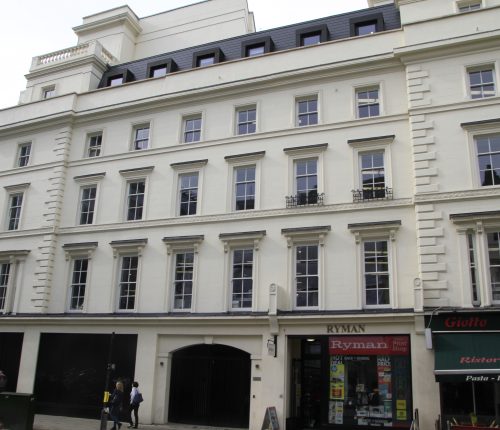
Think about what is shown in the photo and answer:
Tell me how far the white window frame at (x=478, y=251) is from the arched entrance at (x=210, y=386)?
8.25 metres

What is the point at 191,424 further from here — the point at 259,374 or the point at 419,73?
the point at 419,73

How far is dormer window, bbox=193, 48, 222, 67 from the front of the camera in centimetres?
2573

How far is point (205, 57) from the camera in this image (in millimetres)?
26234

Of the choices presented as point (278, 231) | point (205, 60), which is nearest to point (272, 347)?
point (278, 231)

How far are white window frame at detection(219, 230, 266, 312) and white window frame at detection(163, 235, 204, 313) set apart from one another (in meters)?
1.23

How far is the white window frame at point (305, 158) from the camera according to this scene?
66.4 ft

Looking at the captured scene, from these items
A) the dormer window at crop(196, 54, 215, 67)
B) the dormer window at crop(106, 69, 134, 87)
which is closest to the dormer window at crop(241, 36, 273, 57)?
the dormer window at crop(196, 54, 215, 67)

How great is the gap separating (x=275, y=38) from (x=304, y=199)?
931cm

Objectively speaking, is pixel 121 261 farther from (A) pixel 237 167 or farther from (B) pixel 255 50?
(B) pixel 255 50

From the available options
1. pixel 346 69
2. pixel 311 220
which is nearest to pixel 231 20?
pixel 346 69

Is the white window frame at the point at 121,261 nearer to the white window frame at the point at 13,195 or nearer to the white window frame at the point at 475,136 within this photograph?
the white window frame at the point at 13,195

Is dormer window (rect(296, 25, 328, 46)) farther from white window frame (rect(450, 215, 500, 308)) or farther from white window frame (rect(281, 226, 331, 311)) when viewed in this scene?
white window frame (rect(450, 215, 500, 308))

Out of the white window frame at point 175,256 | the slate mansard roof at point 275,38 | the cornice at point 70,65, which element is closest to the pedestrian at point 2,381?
the white window frame at point 175,256

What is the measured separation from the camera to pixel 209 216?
2145 cm
